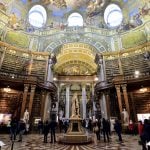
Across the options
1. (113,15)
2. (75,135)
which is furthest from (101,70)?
(75,135)

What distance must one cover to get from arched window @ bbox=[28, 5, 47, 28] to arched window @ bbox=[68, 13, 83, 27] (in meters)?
3.37

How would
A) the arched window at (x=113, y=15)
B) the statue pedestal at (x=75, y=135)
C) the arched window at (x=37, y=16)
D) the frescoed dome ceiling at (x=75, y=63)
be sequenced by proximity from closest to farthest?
1. the statue pedestal at (x=75, y=135)
2. the arched window at (x=113, y=15)
3. the arched window at (x=37, y=16)
4. the frescoed dome ceiling at (x=75, y=63)

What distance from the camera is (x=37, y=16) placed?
19.7 meters

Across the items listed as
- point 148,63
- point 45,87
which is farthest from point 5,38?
point 148,63

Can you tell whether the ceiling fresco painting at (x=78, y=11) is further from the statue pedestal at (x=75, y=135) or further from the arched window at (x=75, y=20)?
the statue pedestal at (x=75, y=135)

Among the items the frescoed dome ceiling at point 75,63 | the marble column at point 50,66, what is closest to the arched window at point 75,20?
the frescoed dome ceiling at point 75,63

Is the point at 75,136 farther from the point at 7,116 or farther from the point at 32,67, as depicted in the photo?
the point at 32,67

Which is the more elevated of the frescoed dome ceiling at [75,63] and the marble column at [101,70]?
the frescoed dome ceiling at [75,63]

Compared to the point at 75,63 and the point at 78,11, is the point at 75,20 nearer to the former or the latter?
the point at 78,11

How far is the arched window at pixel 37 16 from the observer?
62.1ft

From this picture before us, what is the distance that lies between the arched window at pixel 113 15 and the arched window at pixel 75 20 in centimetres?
337

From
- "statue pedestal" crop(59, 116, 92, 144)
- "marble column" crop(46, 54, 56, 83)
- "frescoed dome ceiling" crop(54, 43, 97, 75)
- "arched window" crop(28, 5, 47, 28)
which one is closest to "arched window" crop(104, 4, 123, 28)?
"frescoed dome ceiling" crop(54, 43, 97, 75)

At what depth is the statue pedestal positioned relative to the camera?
6.37 meters

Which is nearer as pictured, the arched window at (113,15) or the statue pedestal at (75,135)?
the statue pedestal at (75,135)
